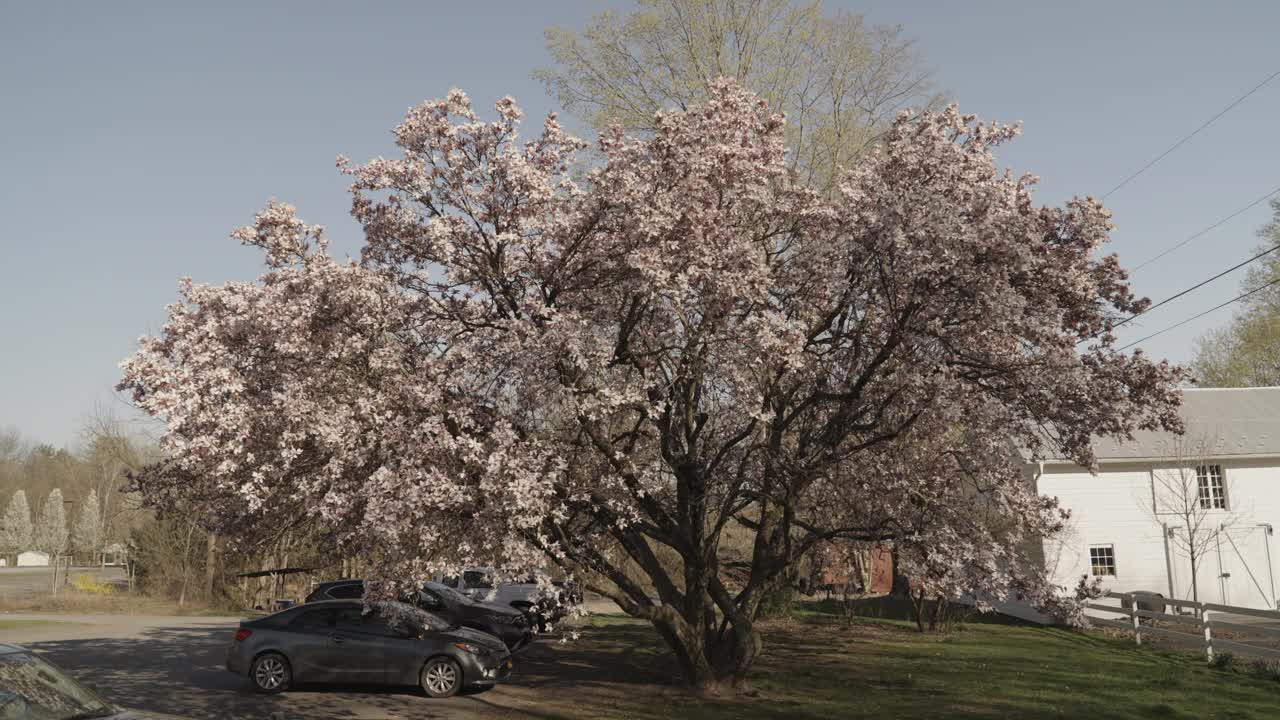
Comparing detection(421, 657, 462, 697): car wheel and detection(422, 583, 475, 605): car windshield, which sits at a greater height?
detection(422, 583, 475, 605): car windshield

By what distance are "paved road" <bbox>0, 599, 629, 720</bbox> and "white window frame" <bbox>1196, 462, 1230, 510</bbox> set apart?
849 inches

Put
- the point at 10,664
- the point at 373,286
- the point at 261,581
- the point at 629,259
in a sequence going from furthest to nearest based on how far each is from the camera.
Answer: the point at 261,581, the point at 373,286, the point at 629,259, the point at 10,664

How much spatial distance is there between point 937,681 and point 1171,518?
59.4 ft

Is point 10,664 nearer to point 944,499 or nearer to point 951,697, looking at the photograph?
point 944,499

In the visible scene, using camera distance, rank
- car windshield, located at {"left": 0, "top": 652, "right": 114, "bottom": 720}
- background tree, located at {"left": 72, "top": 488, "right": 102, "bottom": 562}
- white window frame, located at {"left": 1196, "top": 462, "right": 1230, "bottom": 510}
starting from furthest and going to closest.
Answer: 1. background tree, located at {"left": 72, "top": 488, "right": 102, "bottom": 562}
2. white window frame, located at {"left": 1196, "top": 462, "right": 1230, "bottom": 510}
3. car windshield, located at {"left": 0, "top": 652, "right": 114, "bottom": 720}

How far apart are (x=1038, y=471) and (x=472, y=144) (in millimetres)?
23010

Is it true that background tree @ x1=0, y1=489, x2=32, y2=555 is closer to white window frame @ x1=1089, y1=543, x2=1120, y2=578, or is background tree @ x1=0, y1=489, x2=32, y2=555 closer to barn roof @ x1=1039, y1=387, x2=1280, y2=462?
white window frame @ x1=1089, y1=543, x2=1120, y2=578

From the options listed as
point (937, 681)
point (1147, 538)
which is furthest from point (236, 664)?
point (1147, 538)

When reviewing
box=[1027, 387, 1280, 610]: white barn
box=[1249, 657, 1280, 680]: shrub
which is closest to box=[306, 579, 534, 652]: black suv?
box=[1249, 657, 1280, 680]: shrub

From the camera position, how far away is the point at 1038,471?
3023 cm

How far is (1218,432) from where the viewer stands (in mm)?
32500

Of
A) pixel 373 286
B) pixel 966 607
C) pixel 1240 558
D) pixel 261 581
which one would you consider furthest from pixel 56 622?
pixel 1240 558

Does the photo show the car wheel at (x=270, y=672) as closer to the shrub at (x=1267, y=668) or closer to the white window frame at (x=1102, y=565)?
the shrub at (x=1267, y=668)

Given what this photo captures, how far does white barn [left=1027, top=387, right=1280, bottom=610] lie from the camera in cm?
3050
